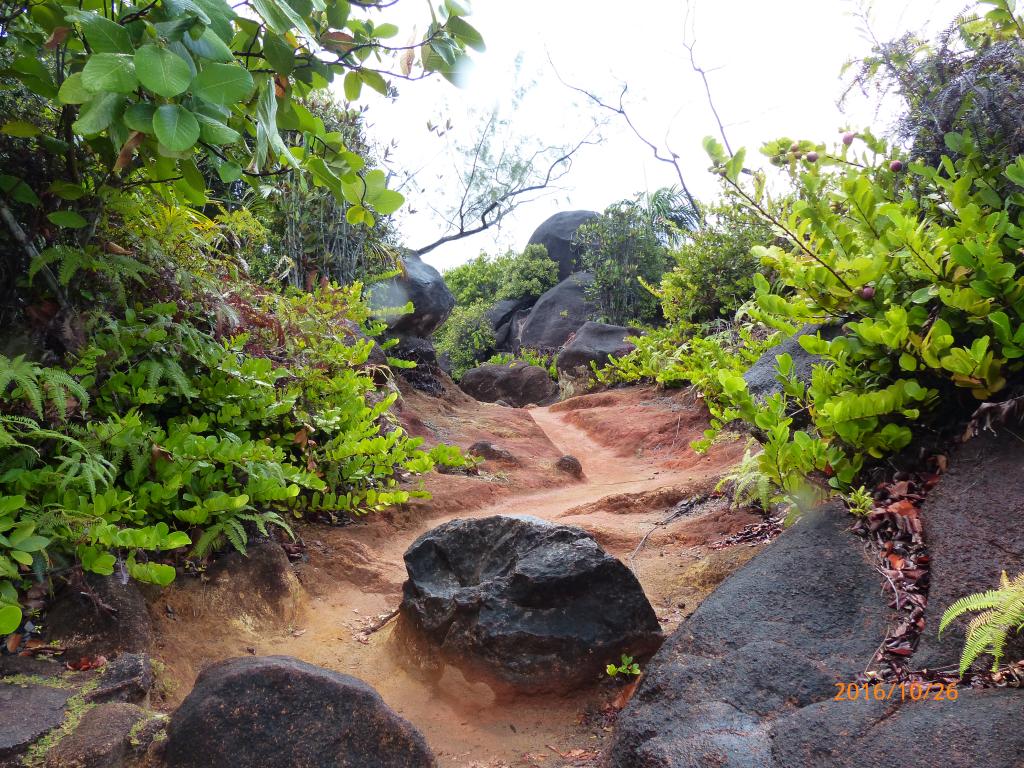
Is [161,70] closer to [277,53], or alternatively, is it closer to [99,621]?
[277,53]

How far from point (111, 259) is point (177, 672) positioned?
171 centimetres

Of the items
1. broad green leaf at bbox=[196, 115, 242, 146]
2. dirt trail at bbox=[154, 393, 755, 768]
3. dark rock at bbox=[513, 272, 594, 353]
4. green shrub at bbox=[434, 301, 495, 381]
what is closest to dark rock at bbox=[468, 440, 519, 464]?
dirt trail at bbox=[154, 393, 755, 768]

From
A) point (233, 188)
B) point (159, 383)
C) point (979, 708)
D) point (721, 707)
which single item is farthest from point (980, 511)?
point (233, 188)

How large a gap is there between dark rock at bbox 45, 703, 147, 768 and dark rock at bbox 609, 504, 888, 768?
1309mm

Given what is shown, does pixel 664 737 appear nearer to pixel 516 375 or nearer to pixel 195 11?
pixel 195 11

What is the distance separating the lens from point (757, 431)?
8.75 feet

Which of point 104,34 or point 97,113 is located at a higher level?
point 104,34

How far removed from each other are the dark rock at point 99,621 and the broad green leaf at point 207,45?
1.73m

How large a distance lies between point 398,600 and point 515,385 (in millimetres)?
11789

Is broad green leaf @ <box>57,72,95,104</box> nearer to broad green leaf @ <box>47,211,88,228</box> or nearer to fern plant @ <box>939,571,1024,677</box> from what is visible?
broad green leaf @ <box>47,211,88,228</box>

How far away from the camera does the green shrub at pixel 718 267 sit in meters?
10.7

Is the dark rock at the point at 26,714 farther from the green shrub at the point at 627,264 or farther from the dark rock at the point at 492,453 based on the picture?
the green shrub at the point at 627,264

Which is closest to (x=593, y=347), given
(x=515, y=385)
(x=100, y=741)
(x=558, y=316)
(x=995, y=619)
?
(x=515, y=385)

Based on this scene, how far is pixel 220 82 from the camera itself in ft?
5.19
